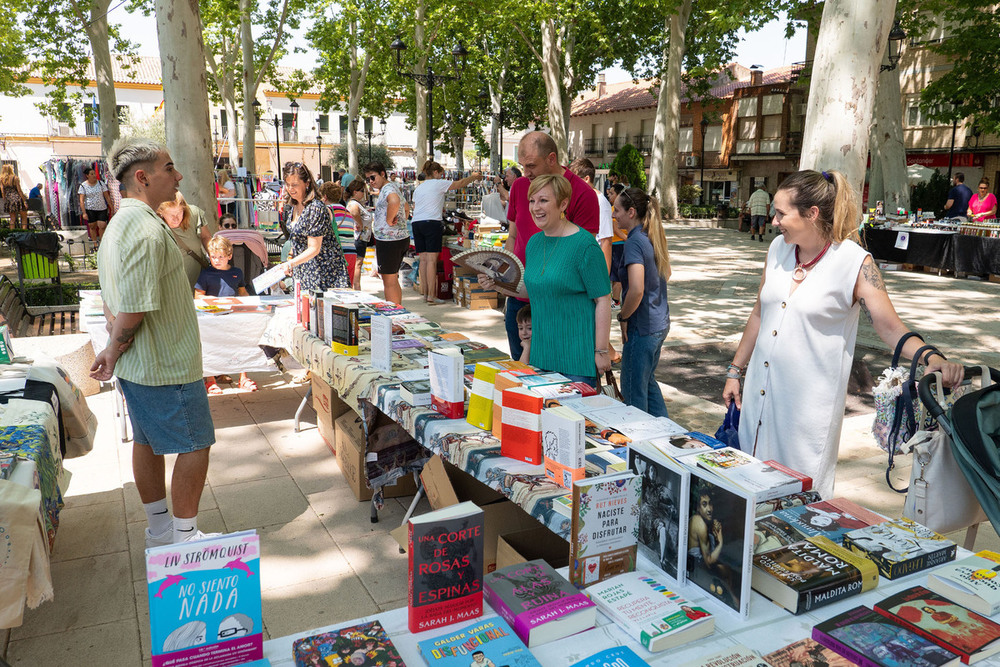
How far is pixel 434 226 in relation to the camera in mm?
8984

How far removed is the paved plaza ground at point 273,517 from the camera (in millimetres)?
2842

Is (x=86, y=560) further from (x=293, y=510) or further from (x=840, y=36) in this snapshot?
(x=840, y=36)

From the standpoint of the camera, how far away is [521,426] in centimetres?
232

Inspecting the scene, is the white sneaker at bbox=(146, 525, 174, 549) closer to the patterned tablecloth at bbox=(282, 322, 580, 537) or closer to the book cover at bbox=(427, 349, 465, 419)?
the patterned tablecloth at bbox=(282, 322, 580, 537)

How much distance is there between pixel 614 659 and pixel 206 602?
0.78m

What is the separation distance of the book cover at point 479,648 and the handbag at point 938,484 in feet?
4.73

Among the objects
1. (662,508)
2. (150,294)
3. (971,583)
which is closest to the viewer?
(971,583)

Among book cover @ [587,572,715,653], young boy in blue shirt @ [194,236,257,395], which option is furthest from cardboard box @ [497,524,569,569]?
young boy in blue shirt @ [194,236,257,395]

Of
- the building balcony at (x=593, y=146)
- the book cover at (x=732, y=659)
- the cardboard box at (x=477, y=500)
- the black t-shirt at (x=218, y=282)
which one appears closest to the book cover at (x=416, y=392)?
the cardboard box at (x=477, y=500)

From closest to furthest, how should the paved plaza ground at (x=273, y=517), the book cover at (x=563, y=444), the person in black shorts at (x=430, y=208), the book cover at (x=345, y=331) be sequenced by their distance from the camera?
the book cover at (x=563, y=444) < the paved plaza ground at (x=273, y=517) < the book cover at (x=345, y=331) < the person in black shorts at (x=430, y=208)

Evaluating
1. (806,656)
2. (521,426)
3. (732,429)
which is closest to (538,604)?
(806,656)

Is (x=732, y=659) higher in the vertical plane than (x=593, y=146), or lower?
lower

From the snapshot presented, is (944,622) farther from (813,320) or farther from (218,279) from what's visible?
(218,279)

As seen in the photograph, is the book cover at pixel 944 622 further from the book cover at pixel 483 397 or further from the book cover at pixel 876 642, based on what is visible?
the book cover at pixel 483 397
